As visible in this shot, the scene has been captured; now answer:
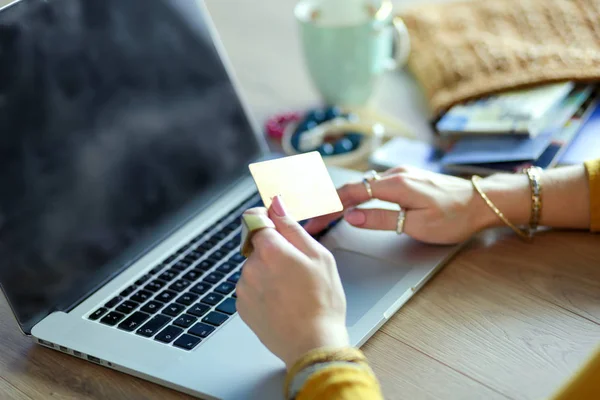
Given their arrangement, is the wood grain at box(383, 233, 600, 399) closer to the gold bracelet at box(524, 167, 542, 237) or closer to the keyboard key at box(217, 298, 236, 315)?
the gold bracelet at box(524, 167, 542, 237)

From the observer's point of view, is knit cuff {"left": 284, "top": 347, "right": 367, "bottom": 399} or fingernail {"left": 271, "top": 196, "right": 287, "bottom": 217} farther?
fingernail {"left": 271, "top": 196, "right": 287, "bottom": 217}

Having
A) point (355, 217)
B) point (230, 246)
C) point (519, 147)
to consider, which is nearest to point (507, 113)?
point (519, 147)

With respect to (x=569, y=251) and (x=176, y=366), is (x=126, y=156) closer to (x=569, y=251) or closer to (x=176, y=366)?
(x=176, y=366)

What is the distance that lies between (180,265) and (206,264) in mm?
32

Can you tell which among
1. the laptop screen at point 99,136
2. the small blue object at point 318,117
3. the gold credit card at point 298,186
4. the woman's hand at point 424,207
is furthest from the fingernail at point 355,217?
the small blue object at point 318,117

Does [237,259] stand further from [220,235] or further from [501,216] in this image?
[501,216]

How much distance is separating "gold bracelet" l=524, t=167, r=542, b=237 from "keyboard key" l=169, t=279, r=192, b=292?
413 millimetres

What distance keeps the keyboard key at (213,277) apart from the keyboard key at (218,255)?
0.10 ft

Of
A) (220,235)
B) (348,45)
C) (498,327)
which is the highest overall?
(348,45)

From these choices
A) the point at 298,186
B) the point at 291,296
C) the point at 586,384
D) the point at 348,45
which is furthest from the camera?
the point at 348,45

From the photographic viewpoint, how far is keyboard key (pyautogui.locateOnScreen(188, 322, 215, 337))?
0.72 m

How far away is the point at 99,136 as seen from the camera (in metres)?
0.83

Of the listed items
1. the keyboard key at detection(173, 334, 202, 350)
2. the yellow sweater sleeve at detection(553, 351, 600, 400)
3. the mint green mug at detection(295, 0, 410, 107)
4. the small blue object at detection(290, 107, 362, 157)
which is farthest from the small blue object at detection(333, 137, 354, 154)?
the yellow sweater sleeve at detection(553, 351, 600, 400)

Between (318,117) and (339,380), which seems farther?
(318,117)
